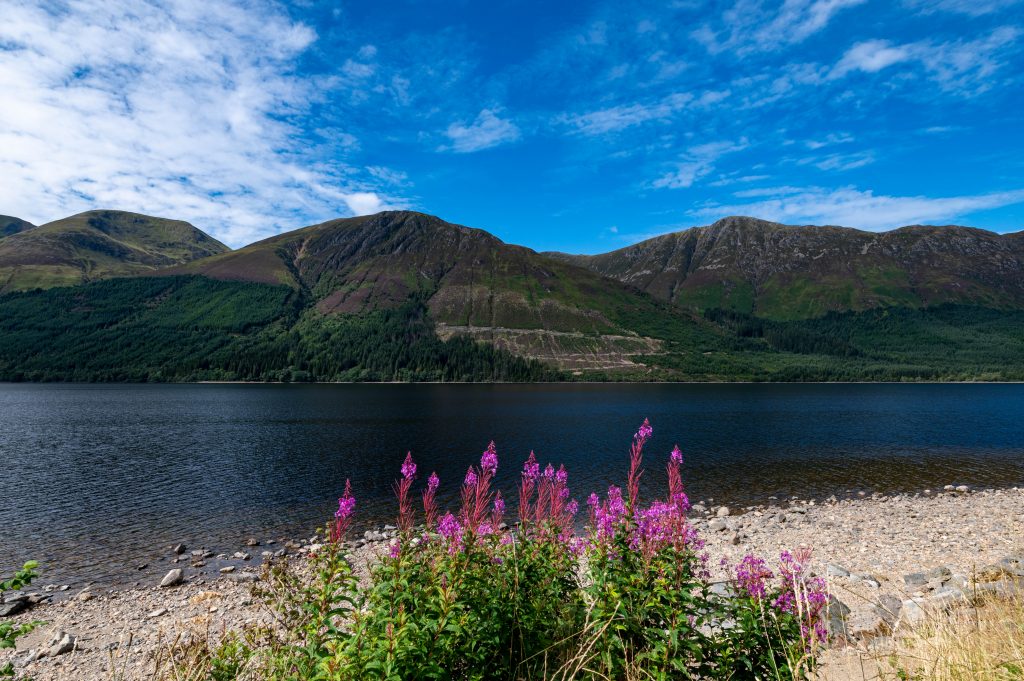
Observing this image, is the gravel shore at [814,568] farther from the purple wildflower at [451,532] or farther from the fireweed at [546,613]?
the purple wildflower at [451,532]

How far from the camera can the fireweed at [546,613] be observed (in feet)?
20.3

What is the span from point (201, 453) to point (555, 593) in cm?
6478

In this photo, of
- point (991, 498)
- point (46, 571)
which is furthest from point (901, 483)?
point (46, 571)

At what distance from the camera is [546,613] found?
303 inches

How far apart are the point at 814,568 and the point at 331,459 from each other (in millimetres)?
48928

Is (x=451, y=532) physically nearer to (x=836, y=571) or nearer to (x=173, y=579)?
(x=836, y=571)

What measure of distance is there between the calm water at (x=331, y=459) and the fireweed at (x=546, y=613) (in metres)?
25.5

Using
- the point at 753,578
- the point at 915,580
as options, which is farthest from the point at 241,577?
the point at 915,580

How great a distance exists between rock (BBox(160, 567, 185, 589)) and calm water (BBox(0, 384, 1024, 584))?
2.44 metres

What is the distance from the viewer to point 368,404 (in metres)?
131

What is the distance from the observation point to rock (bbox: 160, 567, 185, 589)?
23.7m

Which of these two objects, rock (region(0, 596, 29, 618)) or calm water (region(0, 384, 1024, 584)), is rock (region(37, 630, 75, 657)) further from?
calm water (region(0, 384, 1024, 584))

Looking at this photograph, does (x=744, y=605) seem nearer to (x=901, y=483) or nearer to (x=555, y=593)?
(x=555, y=593)

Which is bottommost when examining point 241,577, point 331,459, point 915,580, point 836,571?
point 331,459
